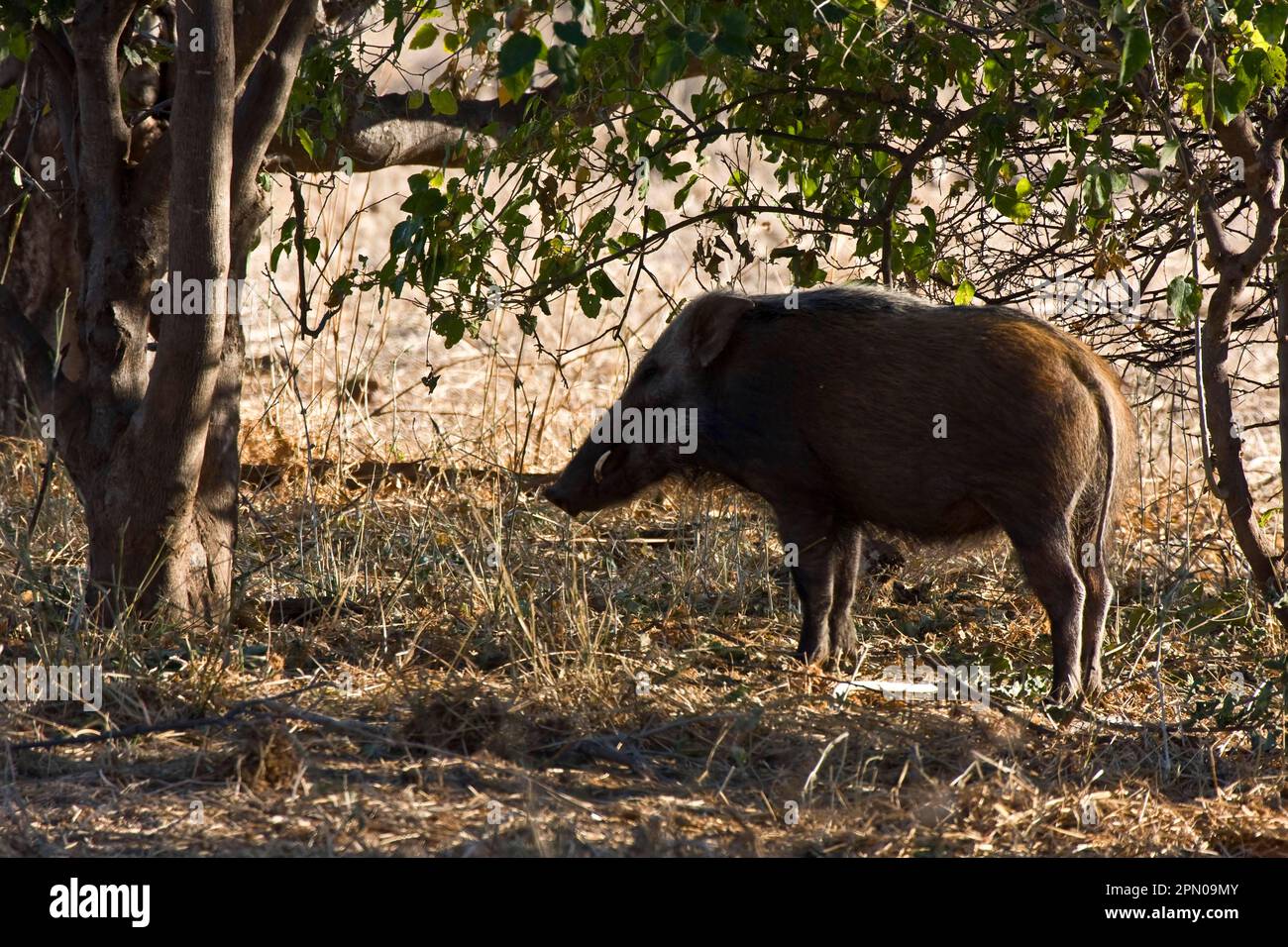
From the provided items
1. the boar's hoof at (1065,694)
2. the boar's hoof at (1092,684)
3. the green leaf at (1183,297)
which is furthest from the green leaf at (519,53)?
the boar's hoof at (1092,684)

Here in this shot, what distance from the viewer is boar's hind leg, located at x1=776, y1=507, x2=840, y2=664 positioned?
197 inches

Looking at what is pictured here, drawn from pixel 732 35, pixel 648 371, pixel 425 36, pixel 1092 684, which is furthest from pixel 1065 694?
pixel 425 36

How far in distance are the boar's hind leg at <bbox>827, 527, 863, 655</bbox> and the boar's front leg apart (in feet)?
0.18

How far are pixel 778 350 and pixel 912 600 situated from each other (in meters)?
1.53

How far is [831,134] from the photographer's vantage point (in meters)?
5.55

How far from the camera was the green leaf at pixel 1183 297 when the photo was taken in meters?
4.14

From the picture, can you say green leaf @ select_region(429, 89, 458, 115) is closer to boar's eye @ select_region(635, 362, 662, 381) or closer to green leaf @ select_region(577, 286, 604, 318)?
green leaf @ select_region(577, 286, 604, 318)

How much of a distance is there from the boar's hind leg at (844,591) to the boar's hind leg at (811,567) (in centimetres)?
6

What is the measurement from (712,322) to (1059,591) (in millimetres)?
1487

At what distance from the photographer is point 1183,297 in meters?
4.18

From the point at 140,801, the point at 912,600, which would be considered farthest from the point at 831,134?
the point at 140,801
